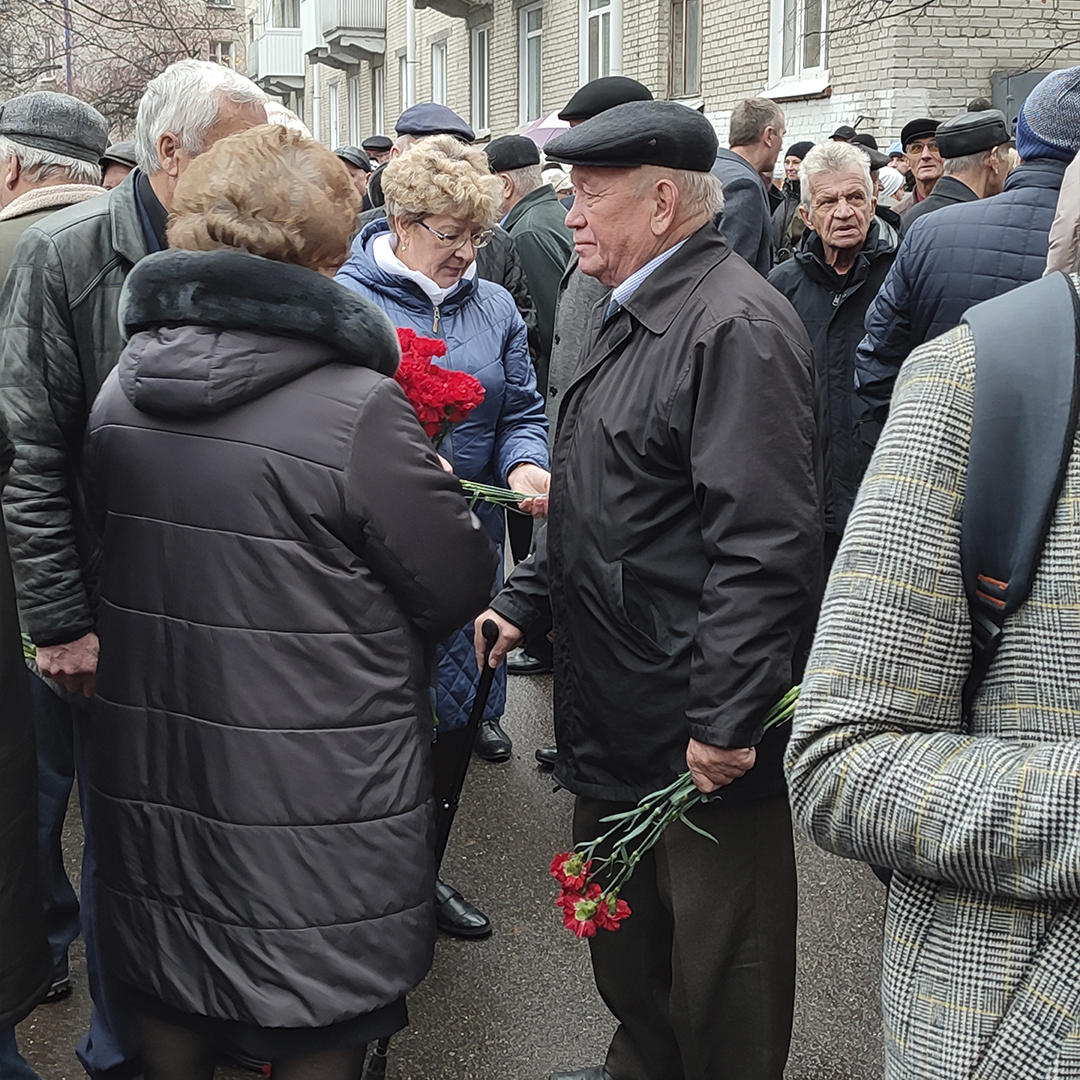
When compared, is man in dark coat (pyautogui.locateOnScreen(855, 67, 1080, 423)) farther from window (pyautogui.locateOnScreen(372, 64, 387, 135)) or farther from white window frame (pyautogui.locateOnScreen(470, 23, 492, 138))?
window (pyautogui.locateOnScreen(372, 64, 387, 135))

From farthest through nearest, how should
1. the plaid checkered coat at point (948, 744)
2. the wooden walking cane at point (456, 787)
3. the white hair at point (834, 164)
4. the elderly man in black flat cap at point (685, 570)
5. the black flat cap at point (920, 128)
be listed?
1. the black flat cap at point (920, 128)
2. the white hair at point (834, 164)
3. the wooden walking cane at point (456, 787)
4. the elderly man in black flat cap at point (685, 570)
5. the plaid checkered coat at point (948, 744)

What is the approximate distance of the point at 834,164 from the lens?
530 cm

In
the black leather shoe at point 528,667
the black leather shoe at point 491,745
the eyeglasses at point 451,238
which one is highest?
the eyeglasses at point 451,238

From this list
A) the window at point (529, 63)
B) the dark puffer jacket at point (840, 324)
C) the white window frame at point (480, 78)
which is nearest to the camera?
the dark puffer jacket at point (840, 324)

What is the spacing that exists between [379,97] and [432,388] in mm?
29437

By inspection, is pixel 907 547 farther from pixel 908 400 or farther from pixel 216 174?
pixel 216 174

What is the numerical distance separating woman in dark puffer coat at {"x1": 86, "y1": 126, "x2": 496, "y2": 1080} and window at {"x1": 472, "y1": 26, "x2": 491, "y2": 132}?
22073mm

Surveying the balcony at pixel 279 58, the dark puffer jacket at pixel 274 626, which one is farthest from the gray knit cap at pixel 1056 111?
the balcony at pixel 279 58

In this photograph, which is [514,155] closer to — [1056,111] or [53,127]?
[53,127]

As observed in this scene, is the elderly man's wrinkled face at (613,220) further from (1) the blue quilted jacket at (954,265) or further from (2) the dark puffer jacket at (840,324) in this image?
(2) the dark puffer jacket at (840,324)

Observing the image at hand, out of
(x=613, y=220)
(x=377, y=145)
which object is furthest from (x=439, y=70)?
(x=613, y=220)

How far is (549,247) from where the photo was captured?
21.6 feet

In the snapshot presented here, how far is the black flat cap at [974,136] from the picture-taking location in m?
5.93

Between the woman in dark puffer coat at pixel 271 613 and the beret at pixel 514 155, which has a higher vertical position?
the beret at pixel 514 155
